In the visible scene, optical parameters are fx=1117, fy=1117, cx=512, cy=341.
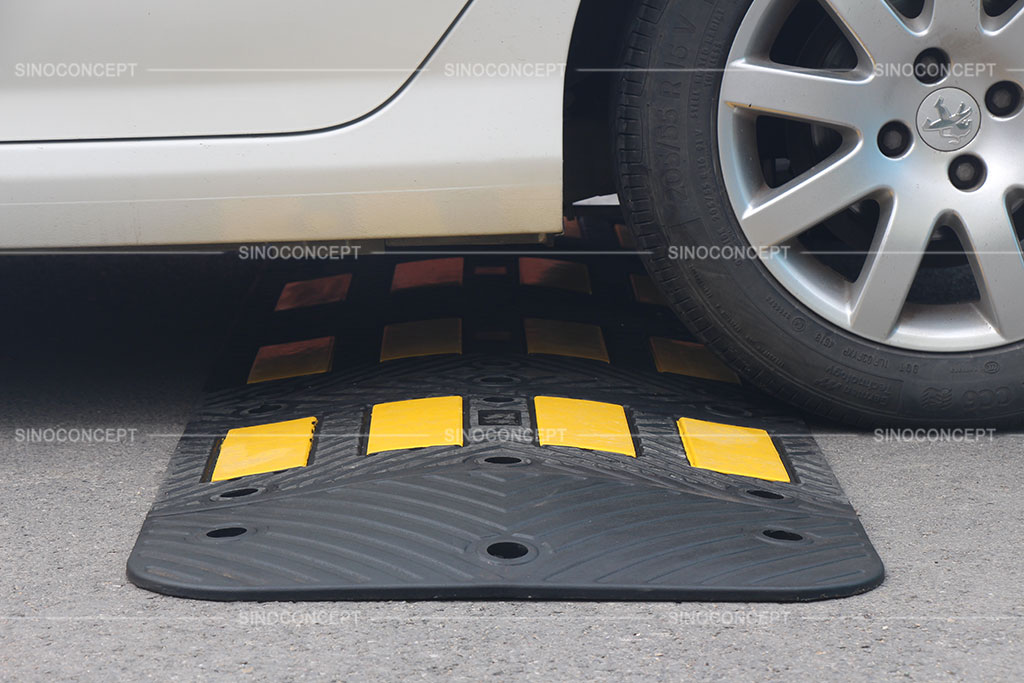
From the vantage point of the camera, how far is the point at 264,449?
2240 mm

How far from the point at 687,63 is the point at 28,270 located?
2353 millimetres

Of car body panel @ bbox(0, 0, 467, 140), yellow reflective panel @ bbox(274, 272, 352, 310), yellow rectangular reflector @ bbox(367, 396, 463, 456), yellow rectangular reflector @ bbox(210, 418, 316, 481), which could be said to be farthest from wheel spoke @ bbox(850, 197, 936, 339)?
yellow reflective panel @ bbox(274, 272, 352, 310)

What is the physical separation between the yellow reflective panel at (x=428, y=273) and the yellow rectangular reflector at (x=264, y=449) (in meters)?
0.86

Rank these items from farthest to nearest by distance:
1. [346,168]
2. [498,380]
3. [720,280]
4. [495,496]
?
[498,380], [720,280], [346,168], [495,496]

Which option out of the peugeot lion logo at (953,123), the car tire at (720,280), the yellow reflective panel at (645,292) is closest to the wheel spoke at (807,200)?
the car tire at (720,280)

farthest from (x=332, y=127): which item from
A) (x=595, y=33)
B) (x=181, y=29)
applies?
(x=595, y=33)

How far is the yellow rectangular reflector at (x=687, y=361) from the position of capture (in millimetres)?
2639

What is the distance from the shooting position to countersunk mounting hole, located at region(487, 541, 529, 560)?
1.79 meters

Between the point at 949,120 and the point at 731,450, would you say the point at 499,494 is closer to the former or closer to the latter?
the point at 731,450

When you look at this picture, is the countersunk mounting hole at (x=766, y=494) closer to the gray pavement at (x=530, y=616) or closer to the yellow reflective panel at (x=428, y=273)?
the gray pavement at (x=530, y=616)

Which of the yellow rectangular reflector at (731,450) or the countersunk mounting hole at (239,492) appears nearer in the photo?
the countersunk mounting hole at (239,492)

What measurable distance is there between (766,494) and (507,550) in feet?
1.79

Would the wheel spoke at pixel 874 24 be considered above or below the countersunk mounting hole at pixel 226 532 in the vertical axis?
above

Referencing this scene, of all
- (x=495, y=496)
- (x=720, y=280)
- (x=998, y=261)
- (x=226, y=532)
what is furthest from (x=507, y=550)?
(x=998, y=261)
